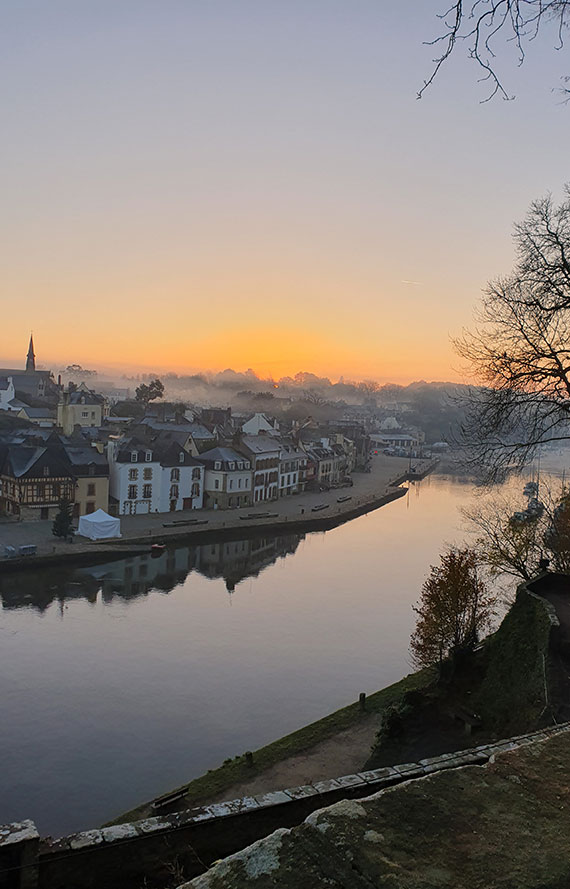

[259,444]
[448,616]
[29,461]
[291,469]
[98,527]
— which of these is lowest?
[98,527]

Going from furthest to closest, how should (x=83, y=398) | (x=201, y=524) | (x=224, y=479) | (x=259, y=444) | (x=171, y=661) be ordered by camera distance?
(x=83, y=398), (x=259, y=444), (x=224, y=479), (x=201, y=524), (x=171, y=661)

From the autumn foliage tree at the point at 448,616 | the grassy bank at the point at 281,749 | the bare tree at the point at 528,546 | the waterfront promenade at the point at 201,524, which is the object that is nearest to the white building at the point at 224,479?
the waterfront promenade at the point at 201,524

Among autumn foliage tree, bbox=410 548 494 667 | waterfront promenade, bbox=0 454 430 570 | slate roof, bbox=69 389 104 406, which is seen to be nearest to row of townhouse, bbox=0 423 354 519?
waterfront promenade, bbox=0 454 430 570

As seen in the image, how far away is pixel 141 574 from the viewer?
29859 mm

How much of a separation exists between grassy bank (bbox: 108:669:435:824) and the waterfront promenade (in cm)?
1765

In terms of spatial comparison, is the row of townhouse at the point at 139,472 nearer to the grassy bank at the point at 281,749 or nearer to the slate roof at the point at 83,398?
the slate roof at the point at 83,398

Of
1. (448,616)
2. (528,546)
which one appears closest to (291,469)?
(528,546)

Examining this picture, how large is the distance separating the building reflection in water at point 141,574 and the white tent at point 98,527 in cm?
221

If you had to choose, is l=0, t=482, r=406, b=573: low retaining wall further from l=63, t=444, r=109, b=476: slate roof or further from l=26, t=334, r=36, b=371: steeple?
l=26, t=334, r=36, b=371: steeple

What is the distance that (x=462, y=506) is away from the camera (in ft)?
181

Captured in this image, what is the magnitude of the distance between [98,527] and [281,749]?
70.3 ft

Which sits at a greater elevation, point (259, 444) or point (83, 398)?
point (83, 398)

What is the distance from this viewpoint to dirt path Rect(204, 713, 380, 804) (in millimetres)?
12732

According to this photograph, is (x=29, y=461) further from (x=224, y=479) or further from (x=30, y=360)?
(x=30, y=360)
